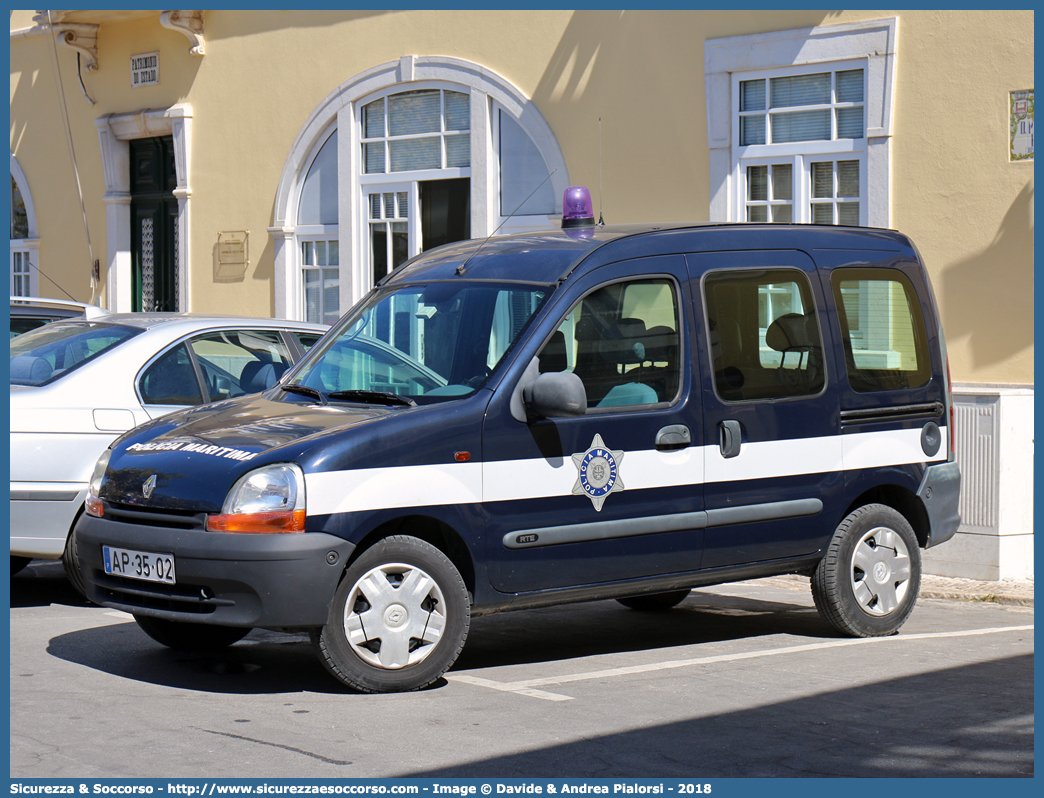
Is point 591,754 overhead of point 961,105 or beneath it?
beneath

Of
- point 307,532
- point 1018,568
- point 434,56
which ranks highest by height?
point 434,56

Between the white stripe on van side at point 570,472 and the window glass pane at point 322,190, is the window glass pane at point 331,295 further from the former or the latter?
the white stripe on van side at point 570,472

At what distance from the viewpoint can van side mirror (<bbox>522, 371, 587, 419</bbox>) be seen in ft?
20.4

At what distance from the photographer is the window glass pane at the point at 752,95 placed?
12355mm

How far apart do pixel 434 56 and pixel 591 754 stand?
35.0 ft

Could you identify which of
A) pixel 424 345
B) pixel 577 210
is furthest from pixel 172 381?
pixel 577 210

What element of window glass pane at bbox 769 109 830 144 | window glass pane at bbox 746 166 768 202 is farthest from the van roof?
window glass pane at bbox 746 166 768 202

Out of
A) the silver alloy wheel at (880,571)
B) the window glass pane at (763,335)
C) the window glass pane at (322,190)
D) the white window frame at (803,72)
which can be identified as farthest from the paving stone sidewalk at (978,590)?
the window glass pane at (322,190)

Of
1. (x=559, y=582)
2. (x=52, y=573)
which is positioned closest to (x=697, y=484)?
(x=559, y=582)

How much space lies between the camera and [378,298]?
7.28 m

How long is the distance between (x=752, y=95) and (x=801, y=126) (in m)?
0.59

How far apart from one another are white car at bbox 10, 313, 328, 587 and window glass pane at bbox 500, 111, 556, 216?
5.33 meters
